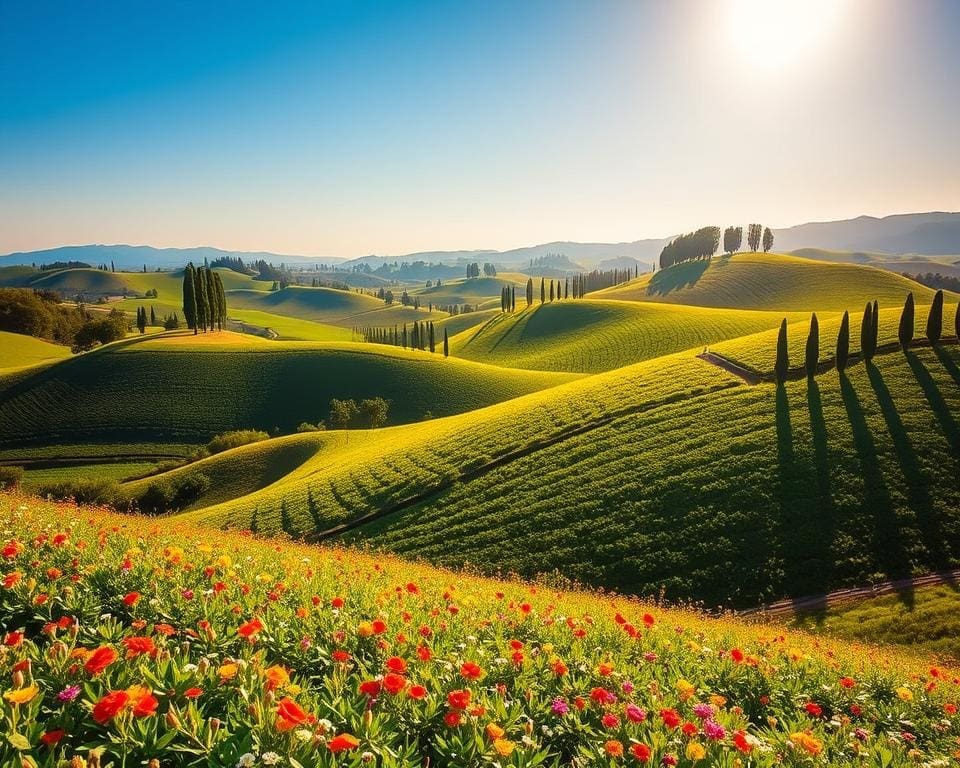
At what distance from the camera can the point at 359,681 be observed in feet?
18.6

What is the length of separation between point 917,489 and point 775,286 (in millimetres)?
153168

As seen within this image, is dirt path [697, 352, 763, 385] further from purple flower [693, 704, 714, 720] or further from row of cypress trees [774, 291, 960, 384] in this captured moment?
purple flower [693, 704, 714, 720]

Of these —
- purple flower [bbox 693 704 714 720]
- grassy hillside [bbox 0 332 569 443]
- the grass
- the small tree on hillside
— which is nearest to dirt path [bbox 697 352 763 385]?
the grass

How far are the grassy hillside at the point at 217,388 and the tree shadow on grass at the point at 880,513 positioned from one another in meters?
59.4

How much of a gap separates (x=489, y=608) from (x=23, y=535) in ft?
28.5

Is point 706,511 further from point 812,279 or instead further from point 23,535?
point 812,279

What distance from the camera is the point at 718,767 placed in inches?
187

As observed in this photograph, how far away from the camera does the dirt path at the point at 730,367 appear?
43.0 m

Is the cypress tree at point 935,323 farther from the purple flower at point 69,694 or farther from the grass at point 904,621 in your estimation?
the purple flower at point 69,694

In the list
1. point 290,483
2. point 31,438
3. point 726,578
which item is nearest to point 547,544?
point 726,578

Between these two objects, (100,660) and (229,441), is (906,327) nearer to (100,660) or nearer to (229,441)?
(100,660)

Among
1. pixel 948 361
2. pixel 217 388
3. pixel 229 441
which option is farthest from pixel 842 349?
pixel 217 388

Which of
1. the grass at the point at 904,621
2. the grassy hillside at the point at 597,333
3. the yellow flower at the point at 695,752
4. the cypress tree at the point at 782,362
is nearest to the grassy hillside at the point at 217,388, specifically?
the grassy hillside at the point at 597,333

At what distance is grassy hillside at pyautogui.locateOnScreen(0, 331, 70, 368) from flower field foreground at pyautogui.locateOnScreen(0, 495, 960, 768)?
136 m
